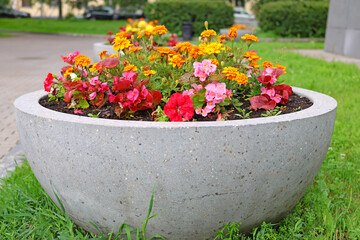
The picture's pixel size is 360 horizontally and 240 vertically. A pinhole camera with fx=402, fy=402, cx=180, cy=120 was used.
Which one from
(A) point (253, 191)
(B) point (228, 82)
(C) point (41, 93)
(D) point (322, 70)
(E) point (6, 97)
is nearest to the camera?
(A) point (253, 191)

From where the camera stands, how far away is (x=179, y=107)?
85.7 inches

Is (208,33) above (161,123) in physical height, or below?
above

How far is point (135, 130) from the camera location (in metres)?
1.85

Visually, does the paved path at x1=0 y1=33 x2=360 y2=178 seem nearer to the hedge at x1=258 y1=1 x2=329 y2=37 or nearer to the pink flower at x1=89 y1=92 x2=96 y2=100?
the pink flower at x1=89 y1=92 x2=96 y2=100

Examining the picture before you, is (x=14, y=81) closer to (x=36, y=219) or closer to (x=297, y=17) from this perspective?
(x=36, y=219)

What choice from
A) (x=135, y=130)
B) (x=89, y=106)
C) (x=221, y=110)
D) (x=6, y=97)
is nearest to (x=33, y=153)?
(x=89, y=106)

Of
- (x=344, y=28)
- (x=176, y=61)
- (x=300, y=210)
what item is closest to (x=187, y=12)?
(x=344, y=28)

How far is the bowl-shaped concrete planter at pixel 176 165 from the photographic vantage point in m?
1.88

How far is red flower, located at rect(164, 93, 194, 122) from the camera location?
215cm

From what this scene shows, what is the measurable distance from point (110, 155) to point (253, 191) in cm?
74

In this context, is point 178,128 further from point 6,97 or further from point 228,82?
point 6,97

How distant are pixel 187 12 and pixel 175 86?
18.2 meters

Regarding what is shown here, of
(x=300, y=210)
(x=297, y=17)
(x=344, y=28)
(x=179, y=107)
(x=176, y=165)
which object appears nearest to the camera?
(x=176, y=165)

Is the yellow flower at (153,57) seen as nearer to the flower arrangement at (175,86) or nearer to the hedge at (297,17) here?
the flower arrangement at (175,86)
